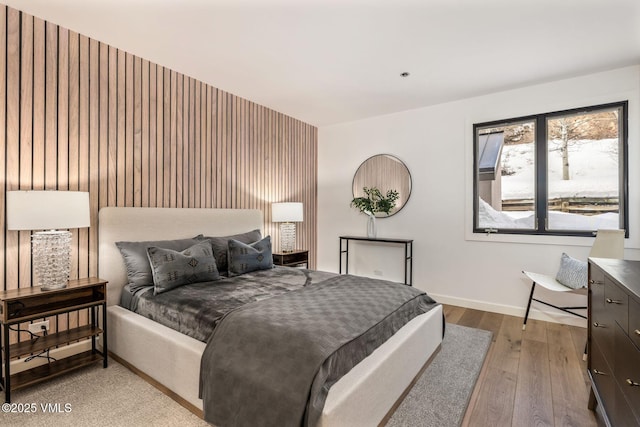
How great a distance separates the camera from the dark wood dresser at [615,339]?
1248mm

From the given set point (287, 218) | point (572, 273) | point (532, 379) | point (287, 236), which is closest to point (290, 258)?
point (287, 236)

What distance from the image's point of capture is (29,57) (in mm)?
2314

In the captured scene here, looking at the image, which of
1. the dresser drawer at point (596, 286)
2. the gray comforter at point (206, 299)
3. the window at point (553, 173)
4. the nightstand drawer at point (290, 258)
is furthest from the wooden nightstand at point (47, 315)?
the window at point (553, 173)

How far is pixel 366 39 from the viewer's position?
8.45 feet

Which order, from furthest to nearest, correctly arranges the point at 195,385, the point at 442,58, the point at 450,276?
the point at 450,276 → the point at 442,58 → the point at 195,385

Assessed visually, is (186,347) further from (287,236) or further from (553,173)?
(553,173)

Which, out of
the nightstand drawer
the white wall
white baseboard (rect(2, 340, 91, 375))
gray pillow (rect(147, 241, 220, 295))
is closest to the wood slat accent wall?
white baseboard (rect(2, 340, 91, 375))

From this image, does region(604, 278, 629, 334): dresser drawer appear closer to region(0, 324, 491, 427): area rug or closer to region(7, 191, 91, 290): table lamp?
region(0, 324, 491, 427): area rug

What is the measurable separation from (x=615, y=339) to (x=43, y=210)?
10.8 feet

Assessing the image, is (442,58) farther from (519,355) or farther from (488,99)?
(519,355)

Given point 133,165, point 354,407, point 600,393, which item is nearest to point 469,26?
point 600,393

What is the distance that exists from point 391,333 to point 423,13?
2230mm

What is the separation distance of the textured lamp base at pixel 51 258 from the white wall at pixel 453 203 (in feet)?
11.6

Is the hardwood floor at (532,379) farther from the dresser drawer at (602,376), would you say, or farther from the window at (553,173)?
the window at (553,173)
